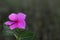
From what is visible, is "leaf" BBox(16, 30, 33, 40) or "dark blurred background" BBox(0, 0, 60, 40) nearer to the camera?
"leaf" BBox(16, 30, 33, 40)

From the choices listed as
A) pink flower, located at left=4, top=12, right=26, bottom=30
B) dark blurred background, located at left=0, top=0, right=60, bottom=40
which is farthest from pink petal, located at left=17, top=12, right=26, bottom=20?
dark blurred background, located at left=0, top=0, right=60, bottom=40

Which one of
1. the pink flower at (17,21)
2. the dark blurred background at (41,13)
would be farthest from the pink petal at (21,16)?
the dark blurred background at (41,13)

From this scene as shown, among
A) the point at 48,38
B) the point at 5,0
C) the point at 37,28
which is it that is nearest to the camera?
the point at 48,38

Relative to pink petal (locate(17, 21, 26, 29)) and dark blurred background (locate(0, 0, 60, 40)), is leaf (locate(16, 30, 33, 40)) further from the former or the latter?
dark blurred background (locate(0, 0, 60, 40))

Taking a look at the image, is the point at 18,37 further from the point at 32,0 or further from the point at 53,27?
the point at 32,0

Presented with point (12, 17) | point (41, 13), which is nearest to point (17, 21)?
point (12, 17)

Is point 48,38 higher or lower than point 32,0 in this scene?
lower

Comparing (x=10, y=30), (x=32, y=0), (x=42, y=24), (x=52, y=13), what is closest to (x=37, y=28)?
(x=42, y=24)
